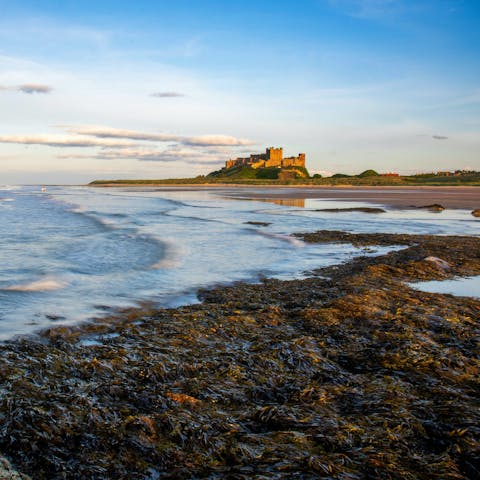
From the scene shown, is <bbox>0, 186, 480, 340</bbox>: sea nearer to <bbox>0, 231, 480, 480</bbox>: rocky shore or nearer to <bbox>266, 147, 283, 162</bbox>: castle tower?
<bbox>0, 231, 480, 480</bbox>: rocky shore

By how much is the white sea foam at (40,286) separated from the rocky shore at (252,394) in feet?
7.23

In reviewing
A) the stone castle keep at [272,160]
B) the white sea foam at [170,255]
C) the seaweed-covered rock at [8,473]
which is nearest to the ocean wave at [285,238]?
the white sea foam at [170,255]

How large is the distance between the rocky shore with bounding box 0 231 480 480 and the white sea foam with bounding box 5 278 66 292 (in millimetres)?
2203

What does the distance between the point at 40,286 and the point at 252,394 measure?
218 inches

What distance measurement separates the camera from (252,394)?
12.6 feet

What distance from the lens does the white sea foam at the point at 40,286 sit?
25.5ft

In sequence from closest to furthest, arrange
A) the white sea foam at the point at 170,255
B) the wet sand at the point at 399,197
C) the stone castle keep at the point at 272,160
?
1. the white sea foam at the point at 170,255
2. the wet sand at the point at 399,197
3. the stone castle keep at the point at 272,160

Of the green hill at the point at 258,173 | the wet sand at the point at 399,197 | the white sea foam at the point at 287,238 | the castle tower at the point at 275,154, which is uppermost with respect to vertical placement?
the castle tower at the point at 275,154

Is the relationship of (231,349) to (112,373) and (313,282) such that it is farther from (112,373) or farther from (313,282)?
(313,282)

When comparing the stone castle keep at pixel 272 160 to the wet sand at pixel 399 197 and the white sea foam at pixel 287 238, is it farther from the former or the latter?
the white sea foam at pixel 287 238

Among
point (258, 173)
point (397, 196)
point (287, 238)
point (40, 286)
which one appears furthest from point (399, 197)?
point (258, 173)

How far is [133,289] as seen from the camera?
25.9ft

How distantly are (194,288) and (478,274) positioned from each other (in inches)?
224

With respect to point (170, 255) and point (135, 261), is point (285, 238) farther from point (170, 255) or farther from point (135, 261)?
point (135, 261)
